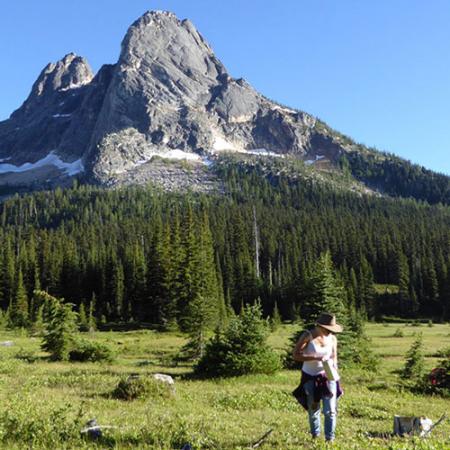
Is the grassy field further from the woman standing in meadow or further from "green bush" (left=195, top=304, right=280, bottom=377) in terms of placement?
"green bush" (left=195, top=304, right=280, bottom=377)

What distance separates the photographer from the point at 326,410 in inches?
366

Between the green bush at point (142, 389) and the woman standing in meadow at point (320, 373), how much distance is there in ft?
25.9

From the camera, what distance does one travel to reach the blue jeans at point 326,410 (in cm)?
927

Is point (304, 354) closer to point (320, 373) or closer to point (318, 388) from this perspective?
point (320, 373)

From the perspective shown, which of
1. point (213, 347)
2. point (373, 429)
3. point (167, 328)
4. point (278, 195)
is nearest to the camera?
point (373, 429)

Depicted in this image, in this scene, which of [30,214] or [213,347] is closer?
[213,347]

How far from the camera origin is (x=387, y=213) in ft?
551

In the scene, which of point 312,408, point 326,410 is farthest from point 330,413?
point 312,408

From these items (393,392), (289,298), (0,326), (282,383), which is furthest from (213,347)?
(289,298)

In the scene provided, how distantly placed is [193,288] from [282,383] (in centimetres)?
4176

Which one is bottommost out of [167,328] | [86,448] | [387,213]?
[167,328]

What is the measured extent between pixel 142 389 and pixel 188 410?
9.60 feet

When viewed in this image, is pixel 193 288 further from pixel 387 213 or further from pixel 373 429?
pixel 387 213

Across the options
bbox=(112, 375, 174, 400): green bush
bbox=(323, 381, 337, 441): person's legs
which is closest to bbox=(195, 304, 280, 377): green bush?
bbox=(112, 375, 174, 400): green bush
